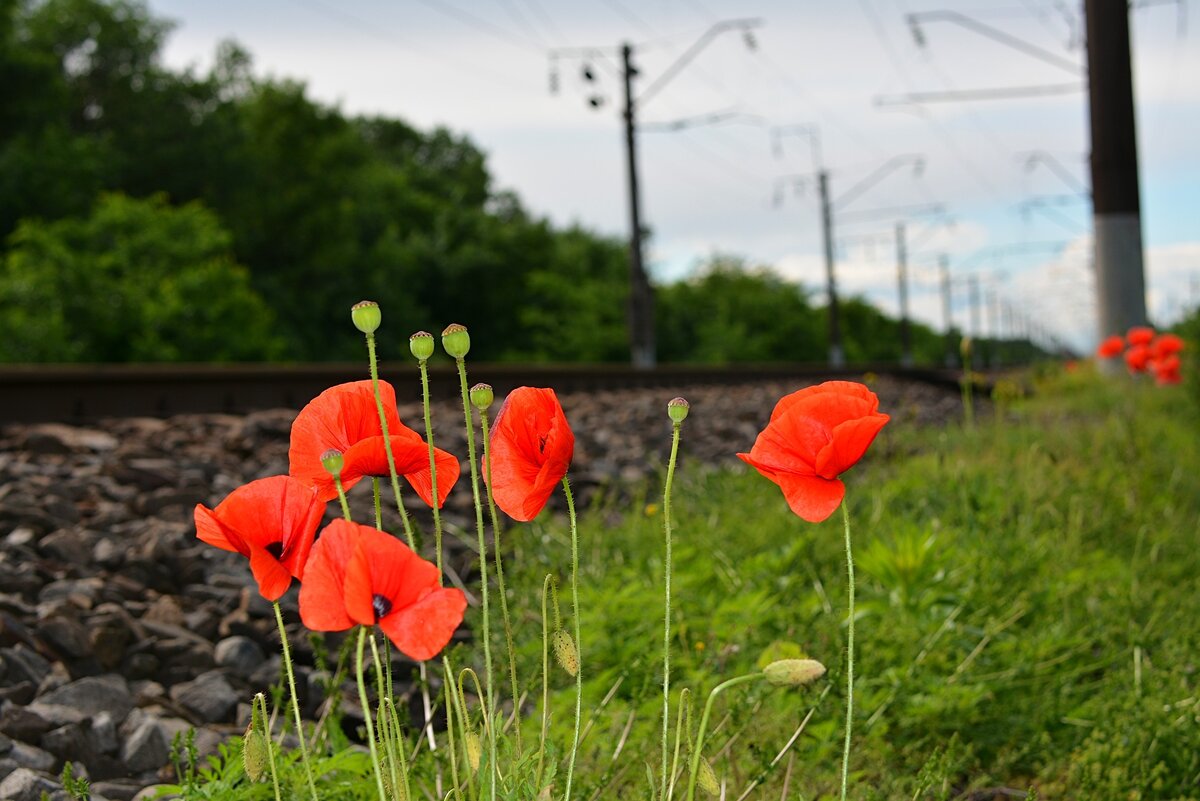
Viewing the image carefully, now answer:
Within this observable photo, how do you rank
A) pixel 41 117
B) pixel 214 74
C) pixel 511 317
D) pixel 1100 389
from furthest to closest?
pixel 511 317 → pixel 214 74 → pixel 41 117 → pixel 1100 389

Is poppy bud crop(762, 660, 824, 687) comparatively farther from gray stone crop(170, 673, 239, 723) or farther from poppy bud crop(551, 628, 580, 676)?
gray stone crop(170, 673, 239, 723)

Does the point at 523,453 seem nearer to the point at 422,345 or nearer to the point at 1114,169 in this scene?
the point at 422,345

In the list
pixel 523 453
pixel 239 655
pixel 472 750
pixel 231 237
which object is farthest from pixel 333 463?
pixel 231 237

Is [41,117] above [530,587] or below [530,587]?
above

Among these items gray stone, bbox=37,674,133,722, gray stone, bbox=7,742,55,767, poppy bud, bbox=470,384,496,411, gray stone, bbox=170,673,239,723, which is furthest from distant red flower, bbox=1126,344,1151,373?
poppy bud, bbox=470,384,496,411

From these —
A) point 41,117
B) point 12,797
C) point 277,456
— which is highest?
point 41,117

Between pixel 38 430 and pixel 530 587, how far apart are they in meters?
2.92

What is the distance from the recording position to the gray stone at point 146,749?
Answer: 8.50 ft

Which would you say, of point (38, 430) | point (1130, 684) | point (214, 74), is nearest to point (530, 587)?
point (1130, 684)

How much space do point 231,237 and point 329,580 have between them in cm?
2776

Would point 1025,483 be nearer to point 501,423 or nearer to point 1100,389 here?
point 501,423

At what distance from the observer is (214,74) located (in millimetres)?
36062

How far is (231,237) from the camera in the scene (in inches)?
1092

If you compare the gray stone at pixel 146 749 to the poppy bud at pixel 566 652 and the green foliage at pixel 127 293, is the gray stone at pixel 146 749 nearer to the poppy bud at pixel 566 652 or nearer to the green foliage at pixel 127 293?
the poppy bud at pixel 566 652
